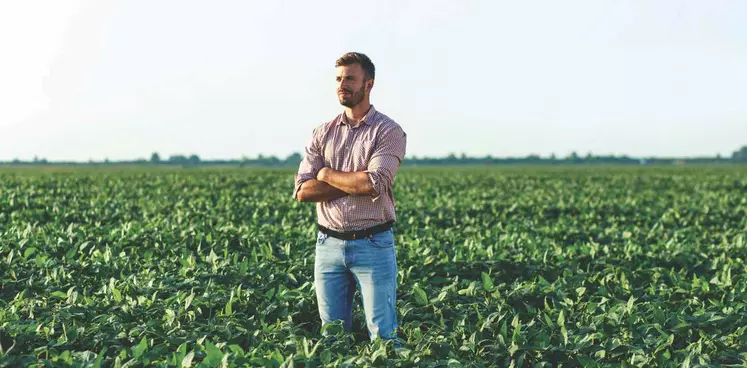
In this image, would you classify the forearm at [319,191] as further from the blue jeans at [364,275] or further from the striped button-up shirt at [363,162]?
the blue jeans at [364,275]

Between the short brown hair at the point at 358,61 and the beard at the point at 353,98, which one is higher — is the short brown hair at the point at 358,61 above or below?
above

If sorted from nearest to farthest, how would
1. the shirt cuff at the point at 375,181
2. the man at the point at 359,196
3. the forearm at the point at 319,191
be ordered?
the shirt cuff at the point at 375,181
the man at the point at 359,196
the forearm at the point at 319,191

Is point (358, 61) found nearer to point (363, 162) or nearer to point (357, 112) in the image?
point (357, 112)

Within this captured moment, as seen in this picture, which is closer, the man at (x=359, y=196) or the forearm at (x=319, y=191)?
the man at (x=359, y=196)

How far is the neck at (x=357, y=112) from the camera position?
14.1 feet

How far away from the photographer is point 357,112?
14.2ft

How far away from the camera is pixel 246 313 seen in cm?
564

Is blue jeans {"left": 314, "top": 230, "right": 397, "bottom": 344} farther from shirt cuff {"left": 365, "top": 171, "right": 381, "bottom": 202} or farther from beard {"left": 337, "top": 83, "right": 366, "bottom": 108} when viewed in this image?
beard {"left": 337, "top": 83, "right": 366, "bottom": 108}

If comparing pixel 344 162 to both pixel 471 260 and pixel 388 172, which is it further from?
pixel 471 260

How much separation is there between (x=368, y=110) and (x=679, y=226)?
499 inches

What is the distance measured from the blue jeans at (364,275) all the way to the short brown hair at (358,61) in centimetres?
115

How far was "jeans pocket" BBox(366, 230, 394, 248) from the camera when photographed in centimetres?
421

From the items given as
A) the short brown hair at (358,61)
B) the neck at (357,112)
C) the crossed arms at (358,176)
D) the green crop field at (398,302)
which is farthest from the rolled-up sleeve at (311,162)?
the green crop field at (398,302)

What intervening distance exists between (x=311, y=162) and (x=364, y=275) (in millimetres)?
939
